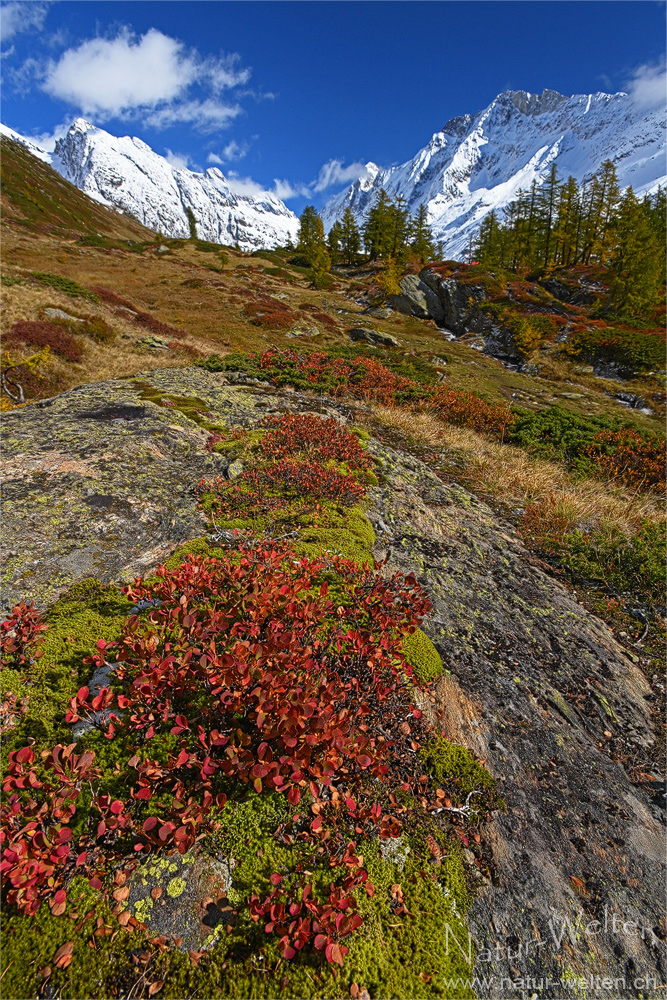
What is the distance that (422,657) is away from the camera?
12.7 feet

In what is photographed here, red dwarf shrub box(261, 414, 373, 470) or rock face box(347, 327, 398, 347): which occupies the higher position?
rock face box(347, 327, 398, 347)

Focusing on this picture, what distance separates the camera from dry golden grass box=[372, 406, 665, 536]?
834cm

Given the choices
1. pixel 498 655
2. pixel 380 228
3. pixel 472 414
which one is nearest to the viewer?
pixel 498 655

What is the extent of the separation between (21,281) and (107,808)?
100ft

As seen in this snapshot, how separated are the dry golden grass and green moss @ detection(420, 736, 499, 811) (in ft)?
20.2

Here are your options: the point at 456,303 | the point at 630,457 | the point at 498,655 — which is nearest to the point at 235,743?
the point at 498,655

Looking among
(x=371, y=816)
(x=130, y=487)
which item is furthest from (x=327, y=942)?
(x=130, y=487)

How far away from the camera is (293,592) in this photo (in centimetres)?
356

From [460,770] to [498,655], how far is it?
5.23 feet

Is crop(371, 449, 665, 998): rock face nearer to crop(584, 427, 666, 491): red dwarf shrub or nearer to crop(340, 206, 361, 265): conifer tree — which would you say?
crop(584, 427, 666, 491): red dwarf shrub

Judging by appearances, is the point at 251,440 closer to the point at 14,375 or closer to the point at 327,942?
A: the point at 327,942

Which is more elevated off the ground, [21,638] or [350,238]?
[350,238]

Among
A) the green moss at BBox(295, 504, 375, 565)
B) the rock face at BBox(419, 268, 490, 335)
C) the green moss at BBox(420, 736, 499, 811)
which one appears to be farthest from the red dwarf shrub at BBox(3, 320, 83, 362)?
the rock face at BBox(419, 268, 490, 335)

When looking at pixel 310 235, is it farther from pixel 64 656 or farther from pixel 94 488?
pixel 64 656
